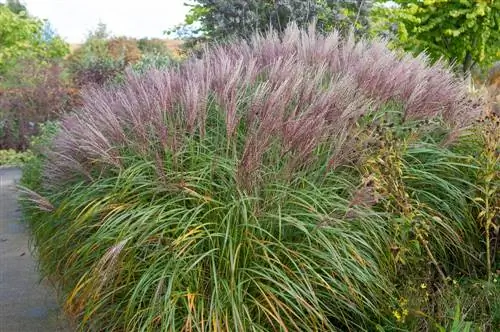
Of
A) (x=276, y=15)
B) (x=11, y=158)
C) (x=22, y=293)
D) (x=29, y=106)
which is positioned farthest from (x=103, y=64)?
(x=22, y=293)

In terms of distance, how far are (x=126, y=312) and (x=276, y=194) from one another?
3.08 ft

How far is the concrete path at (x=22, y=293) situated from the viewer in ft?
13.9

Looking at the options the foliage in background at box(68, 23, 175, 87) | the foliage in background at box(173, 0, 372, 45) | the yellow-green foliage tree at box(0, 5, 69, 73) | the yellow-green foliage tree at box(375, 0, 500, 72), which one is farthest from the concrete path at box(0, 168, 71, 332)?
the yellow-green foliage tree at box(0, 5, 69, 73)

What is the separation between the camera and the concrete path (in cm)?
423

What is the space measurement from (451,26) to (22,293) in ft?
38.7

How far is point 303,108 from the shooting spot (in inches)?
144

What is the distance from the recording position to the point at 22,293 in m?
4.87

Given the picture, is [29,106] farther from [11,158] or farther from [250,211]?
[250,211]

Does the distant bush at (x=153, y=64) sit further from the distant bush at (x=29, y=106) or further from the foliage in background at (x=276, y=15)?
the distant bush at (x=29, y=106)

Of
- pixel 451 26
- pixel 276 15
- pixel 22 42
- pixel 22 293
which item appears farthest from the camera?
A: pixel 22 42

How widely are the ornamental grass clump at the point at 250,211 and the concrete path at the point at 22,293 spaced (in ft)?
2.03

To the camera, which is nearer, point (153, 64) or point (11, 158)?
point (153, 64)

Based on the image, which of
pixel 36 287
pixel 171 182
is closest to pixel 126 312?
pixel 171 182

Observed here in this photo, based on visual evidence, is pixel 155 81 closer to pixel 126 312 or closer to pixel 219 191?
pixel 219 191
